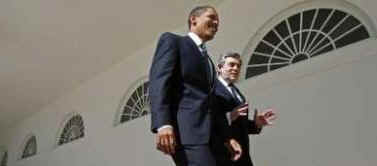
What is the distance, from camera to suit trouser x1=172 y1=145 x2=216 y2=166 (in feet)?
3.79

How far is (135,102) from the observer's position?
17.6 feet

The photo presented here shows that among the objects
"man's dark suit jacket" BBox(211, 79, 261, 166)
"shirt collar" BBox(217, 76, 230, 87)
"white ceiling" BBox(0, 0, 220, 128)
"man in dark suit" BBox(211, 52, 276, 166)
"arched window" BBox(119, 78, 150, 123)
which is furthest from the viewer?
"arched window" BBox(119, 78, 150, 123)

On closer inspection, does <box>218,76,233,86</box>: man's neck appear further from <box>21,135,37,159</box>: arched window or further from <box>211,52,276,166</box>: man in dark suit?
<box>21,135,37,159</box>: arched window

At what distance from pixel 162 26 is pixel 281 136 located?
7.25ft

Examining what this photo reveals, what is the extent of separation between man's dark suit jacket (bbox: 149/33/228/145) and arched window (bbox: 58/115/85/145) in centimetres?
513

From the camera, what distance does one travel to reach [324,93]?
3121mm

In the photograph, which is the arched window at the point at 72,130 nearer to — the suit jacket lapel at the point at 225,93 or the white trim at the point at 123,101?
the white trim at the point at 123,101

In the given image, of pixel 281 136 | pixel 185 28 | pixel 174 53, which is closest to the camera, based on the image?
pixel 174 53

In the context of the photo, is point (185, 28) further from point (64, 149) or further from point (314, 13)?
point (64, 149)

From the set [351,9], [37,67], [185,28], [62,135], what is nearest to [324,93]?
[351,9]

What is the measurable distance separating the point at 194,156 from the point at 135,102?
168 inches

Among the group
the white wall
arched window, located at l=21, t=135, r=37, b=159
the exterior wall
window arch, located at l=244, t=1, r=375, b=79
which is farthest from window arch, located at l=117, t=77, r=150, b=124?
arched window, located at l=21, t=135, r=37, b=159

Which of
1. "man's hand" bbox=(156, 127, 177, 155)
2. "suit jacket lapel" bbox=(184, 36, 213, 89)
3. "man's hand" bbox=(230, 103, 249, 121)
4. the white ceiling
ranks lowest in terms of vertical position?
"man's hand" bbox=(156, 127, 177, 155)

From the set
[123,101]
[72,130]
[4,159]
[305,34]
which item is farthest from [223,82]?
[4,159]
